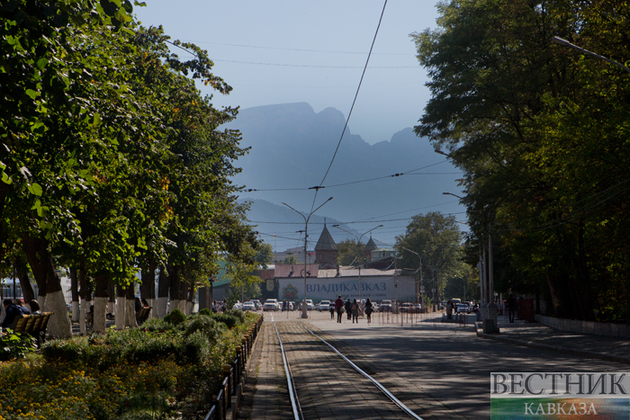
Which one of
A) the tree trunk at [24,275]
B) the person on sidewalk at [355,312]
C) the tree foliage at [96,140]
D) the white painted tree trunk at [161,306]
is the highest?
the tree foliage at [96,140]

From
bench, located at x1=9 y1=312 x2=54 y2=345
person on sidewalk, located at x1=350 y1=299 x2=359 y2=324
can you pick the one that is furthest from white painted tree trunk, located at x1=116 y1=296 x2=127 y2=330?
person on sidewalk, located at x1=350 y1=299 x2=359 y2=324

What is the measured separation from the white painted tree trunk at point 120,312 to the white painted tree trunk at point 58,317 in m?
6.32

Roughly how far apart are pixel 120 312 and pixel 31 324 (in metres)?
10.8

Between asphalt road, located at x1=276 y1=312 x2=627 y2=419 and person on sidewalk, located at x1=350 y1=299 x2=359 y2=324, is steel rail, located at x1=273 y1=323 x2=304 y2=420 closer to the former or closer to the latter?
asphalt road, located at x1=276 y1=312 x2=627 y2=419

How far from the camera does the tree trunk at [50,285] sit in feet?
63.6

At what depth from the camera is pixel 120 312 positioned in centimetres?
2725

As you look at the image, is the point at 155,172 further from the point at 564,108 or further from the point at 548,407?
the point at 564,108

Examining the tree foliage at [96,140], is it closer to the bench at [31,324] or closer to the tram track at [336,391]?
Answer: the bench at [31,324]

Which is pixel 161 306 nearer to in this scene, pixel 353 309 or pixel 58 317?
pixel 58 317

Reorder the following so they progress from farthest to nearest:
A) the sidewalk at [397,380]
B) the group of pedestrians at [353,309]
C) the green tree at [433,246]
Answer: the green tree at [433,246], the group of pedestrians at [353,309], the sidewalk at [397,380]

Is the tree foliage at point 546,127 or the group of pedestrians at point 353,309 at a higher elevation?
the tree foliage at point 546,127

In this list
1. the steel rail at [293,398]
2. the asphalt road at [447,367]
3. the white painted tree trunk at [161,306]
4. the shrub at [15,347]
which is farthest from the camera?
the white painted tree trunk at [161,306]

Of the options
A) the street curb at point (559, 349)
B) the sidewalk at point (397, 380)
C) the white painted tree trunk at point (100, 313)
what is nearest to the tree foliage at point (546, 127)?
the street curb at point (559, 349)

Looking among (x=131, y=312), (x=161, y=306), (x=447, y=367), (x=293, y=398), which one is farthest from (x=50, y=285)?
(x=161, y=306)
